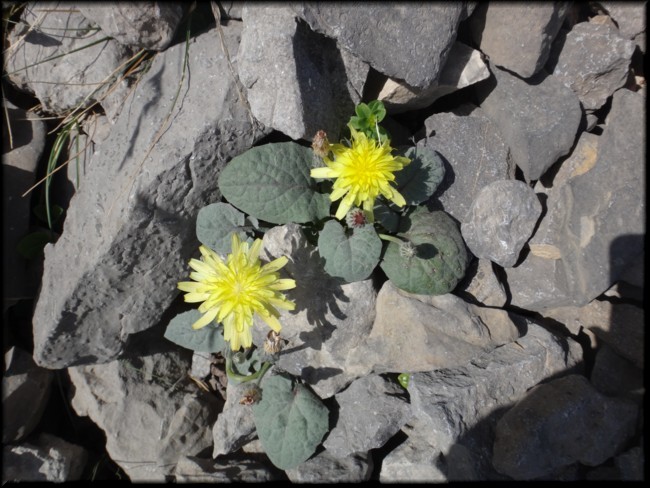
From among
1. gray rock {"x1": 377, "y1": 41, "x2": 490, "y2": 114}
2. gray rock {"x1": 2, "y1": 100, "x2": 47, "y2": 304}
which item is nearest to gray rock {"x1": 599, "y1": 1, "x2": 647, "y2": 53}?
gray rock {"x1": 377, "y1": 41, "x2": 490, "y2": 114}


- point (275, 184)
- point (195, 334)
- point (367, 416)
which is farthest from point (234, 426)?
point (275, 184)

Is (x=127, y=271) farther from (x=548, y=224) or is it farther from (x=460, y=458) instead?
(x=548, y=224)

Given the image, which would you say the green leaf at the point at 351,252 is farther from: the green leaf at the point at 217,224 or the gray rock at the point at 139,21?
the gray rock at the point at 139,21

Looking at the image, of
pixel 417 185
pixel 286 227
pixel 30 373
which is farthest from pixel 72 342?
pixel 417 185

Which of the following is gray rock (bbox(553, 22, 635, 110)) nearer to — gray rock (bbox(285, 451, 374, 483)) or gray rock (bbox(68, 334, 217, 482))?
gray rock (bbox(285, 451, 374, 483))

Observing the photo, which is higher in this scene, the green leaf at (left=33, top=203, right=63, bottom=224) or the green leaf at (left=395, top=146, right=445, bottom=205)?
the green leaf at (left=395, top=146, right=445, bottom=205)

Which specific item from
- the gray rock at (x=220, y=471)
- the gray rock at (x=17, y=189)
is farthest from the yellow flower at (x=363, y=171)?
the gray rock at (x=17, y=189)
